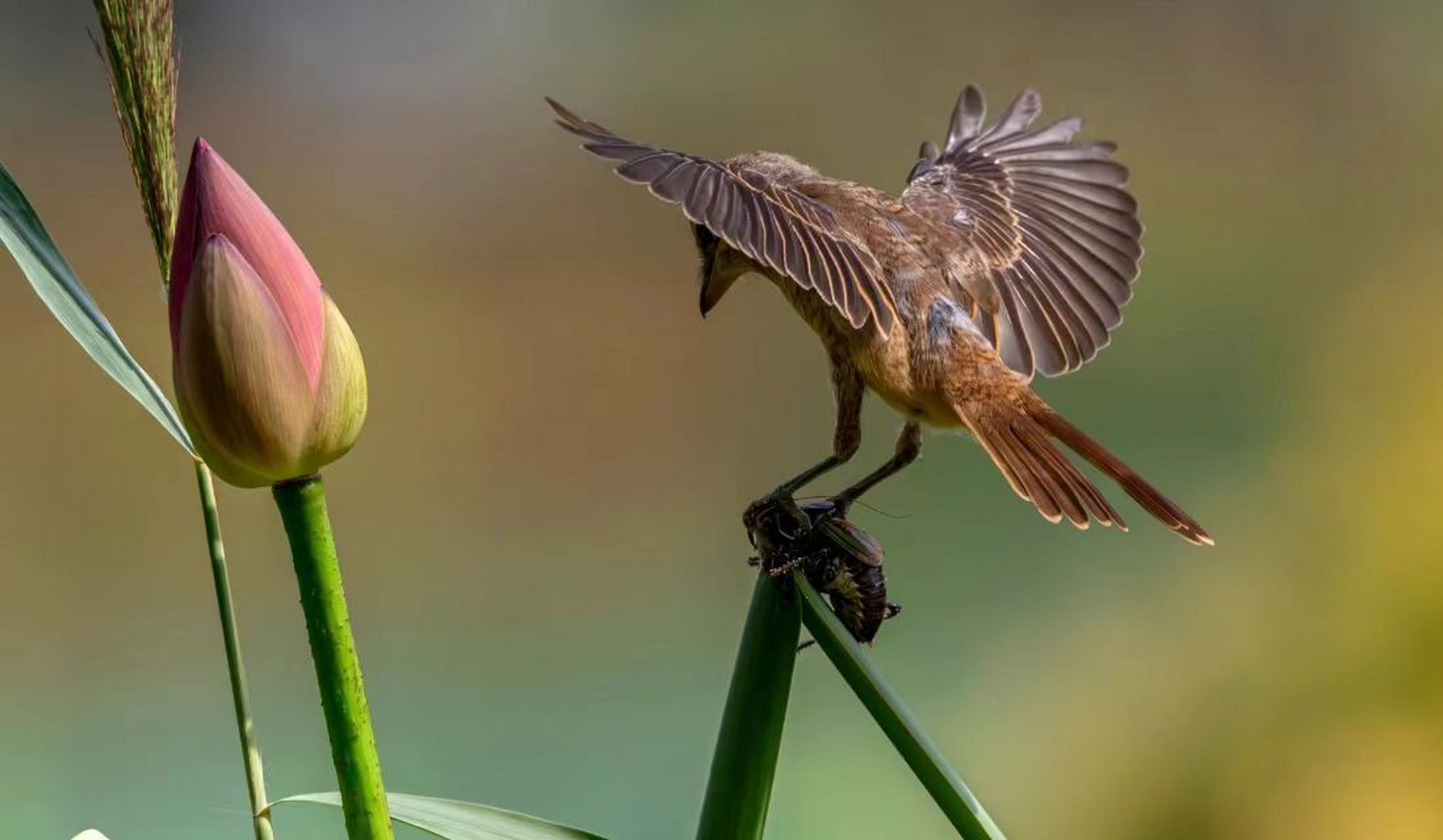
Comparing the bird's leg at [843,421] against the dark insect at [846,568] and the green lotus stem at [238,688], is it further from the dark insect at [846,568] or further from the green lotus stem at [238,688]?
the green lotus stem at [238,688]

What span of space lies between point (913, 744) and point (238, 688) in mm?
217

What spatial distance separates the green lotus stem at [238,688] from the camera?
44 centimetres

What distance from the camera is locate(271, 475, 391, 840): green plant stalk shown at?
0.38m

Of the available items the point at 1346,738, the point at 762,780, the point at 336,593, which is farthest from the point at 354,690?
the point at 1346,738

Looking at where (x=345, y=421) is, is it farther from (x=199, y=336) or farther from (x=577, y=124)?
(x=577, y=124)

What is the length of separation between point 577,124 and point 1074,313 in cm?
51

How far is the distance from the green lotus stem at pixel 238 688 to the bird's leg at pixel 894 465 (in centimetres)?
41

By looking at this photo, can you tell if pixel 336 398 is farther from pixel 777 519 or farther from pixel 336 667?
pixel 777 519

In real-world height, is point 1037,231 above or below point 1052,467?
above

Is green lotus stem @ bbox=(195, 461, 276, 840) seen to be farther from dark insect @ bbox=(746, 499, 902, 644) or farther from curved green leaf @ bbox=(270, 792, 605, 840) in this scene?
dark insect @ bbox=(746, 499, 902, 644)

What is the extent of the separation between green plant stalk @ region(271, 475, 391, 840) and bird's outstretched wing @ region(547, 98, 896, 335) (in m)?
0.45

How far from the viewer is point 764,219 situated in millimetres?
929

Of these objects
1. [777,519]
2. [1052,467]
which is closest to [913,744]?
[777,519]

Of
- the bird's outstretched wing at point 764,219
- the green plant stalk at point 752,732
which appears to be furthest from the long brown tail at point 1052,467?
the green plant stalk at point 752,732
